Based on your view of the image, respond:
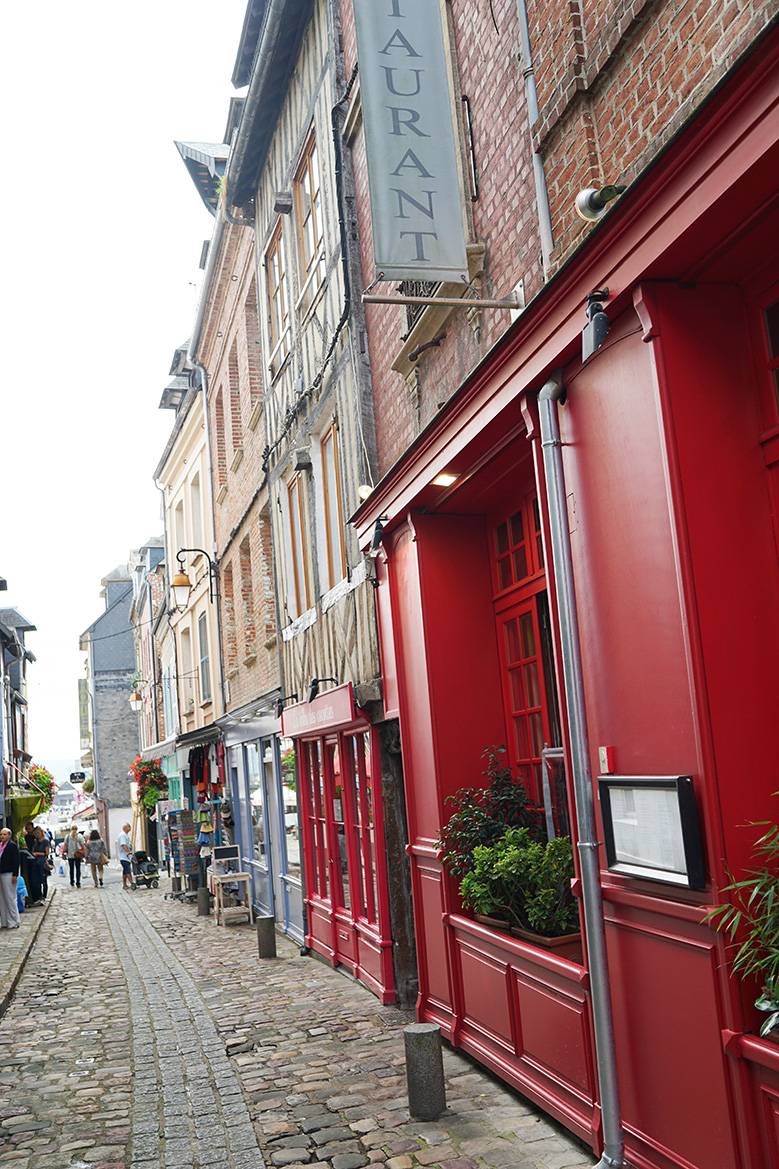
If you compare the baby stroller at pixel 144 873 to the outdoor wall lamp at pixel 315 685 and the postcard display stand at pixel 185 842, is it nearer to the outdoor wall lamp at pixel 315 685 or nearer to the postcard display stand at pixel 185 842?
the postcard display stand at pixel 185 842

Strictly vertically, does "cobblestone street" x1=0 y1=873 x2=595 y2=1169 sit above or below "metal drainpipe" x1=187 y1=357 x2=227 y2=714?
below

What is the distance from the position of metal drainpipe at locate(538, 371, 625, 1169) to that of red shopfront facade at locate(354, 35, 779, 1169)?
0.16 feet

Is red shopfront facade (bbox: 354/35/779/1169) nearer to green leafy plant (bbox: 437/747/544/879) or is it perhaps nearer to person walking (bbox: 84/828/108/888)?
green leafy plant (bbox: 437/747/544/879)

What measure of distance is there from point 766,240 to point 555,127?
2119 mm

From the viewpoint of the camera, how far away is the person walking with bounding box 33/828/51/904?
20609mm

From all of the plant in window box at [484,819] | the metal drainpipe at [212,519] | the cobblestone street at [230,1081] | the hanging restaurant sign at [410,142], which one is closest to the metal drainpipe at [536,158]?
the hanging restaurant sign at [410,142]

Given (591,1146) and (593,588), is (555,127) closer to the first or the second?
(593,588)

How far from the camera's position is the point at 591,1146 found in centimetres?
439

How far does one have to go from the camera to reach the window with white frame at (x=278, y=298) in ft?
39.0

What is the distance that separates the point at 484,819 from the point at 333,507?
4.89 meters

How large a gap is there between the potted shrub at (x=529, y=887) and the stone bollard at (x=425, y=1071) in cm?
71

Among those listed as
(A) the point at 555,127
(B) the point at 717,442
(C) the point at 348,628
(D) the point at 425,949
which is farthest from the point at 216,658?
(B) the point at 717,442

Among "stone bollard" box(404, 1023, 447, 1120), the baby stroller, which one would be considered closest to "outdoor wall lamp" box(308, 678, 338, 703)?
"stone bollard" box(404, 1023, 447, 1120)

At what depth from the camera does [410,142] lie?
221 inches
